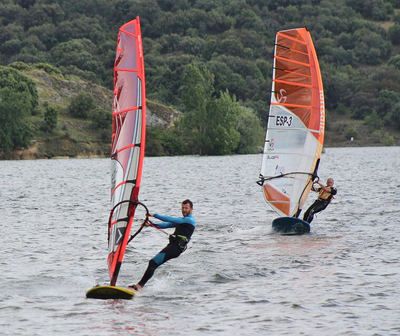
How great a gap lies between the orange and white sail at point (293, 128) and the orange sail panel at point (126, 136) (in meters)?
11.7

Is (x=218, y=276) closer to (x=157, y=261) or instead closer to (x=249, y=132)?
(x=157, y=261)

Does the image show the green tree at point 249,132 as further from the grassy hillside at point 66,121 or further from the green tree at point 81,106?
the green tree at point 81,106

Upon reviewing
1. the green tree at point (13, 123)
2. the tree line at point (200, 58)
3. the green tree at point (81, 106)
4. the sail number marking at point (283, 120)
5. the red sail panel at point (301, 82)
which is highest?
the tree line at point (200, 58)

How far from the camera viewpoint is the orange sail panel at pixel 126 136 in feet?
56.3

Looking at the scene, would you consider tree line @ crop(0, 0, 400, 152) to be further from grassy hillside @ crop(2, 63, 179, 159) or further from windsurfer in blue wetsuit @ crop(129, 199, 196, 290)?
windsurfer in blue wetsuit @ crop(129, 199, 196, 290)

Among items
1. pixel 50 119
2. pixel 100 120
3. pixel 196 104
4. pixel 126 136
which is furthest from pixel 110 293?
pixel 100 120

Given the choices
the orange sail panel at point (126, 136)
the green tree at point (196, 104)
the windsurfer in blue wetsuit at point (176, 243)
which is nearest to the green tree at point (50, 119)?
the green tree at point (196, 104)

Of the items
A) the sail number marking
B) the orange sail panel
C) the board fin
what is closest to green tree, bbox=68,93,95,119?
the sail number marking

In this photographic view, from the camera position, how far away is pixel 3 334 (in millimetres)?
15469

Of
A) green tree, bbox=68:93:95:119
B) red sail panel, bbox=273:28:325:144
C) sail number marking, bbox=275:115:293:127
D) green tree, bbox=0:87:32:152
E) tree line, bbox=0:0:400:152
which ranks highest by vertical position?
tree line, bbox=0:0:400:152

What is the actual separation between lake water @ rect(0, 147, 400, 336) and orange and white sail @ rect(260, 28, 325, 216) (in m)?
1.50

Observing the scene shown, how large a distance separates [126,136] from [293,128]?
12477 mm

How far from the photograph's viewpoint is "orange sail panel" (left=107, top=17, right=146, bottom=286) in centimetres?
1717

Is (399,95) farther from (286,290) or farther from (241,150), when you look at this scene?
(286,290)
